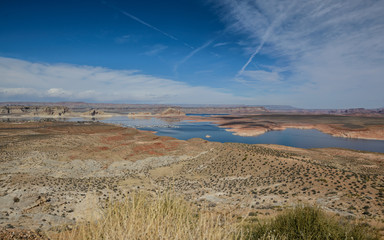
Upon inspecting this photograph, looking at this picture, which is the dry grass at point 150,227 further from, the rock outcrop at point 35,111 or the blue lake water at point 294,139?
the rock outcrop at point 35,111

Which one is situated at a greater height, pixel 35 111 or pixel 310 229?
pixel 310 229

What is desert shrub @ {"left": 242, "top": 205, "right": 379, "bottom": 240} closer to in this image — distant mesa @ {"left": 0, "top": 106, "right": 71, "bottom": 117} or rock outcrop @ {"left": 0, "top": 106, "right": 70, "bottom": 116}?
distant mesa @ {"left": 0, "top": 106, "right": 71, "bottom": 117}

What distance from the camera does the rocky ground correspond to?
435 inches

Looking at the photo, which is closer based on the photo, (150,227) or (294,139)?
(150,227)

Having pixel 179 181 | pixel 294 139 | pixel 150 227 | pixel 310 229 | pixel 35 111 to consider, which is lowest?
pixel 294 139

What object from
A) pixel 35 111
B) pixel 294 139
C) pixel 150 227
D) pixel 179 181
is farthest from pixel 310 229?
pixel 35 111

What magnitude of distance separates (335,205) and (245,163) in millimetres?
11037

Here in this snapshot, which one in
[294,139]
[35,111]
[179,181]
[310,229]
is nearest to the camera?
[310,229]

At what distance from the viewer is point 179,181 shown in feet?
64.3

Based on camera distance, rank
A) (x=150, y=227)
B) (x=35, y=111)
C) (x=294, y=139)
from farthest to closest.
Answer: (x=35, y=111)
(x=294, y=139)
(x=150, y=227)

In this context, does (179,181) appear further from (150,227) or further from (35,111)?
(35,111)

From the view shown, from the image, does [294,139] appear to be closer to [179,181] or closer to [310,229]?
[179,181]

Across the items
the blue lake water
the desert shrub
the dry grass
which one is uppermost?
the dry grass

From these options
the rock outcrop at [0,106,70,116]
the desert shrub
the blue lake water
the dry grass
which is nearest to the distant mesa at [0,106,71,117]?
the rock outcrop at [0,106,70,116]
